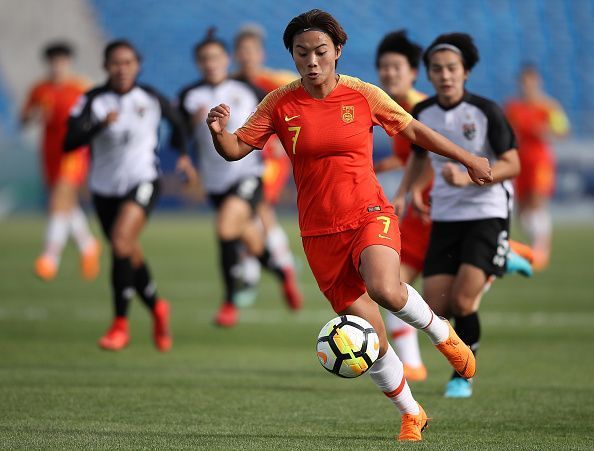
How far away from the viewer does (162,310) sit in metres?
10.3

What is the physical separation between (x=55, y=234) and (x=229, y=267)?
3930 mm

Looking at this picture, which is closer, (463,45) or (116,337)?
(463,45)

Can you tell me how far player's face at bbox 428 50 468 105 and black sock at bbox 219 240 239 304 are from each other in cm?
475

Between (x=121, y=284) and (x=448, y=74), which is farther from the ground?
(x=448, y=74)

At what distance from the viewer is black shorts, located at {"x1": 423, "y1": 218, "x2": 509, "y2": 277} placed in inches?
293

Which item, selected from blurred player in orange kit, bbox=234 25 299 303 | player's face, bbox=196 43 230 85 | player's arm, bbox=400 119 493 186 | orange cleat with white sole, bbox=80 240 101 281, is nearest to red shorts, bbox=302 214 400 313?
player's arm, bbox=400 119 493 186

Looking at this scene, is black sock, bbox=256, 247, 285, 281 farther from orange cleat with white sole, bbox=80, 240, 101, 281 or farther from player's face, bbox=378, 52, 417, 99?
player's face, bbox=378, 52, 417, 99

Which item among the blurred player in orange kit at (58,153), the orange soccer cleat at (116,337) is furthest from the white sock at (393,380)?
the blurred player in orange kit at (58,153)

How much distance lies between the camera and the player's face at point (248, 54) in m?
13.5

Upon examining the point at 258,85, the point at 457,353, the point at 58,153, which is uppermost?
the point at 258,85

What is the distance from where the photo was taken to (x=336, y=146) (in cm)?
599

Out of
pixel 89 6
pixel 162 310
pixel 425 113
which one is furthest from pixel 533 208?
pixel 89 6

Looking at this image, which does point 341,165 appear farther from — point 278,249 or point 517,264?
point 278,249

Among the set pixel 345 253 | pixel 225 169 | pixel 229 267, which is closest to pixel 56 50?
pixel 225 169
